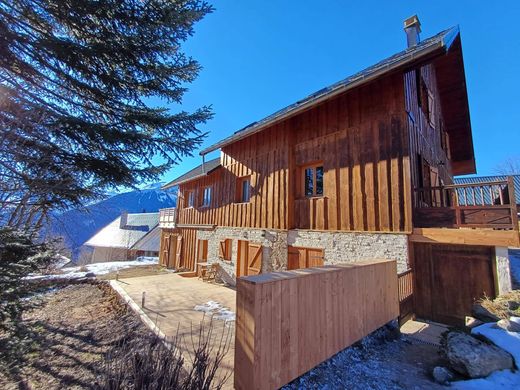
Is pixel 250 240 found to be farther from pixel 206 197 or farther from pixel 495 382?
pixel 495 382

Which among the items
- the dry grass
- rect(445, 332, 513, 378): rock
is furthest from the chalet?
rect(445, 332, 513, 378): rock

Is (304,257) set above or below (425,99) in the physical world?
below

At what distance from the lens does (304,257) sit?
7.62 m

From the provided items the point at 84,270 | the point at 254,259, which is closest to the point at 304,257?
the point at 254,259

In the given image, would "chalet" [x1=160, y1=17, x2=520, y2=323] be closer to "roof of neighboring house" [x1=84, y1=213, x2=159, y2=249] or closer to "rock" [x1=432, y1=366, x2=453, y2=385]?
"rock" [x1=432, y1=366, x2=453, y2=385]

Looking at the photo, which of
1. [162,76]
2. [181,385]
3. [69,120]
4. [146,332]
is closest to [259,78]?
[162,76]

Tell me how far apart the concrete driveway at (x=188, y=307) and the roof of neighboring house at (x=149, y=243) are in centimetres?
1947

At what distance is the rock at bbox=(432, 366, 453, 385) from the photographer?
3.71 meters

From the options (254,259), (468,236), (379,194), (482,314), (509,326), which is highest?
(379,194)

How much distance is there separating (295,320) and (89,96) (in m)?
5.97

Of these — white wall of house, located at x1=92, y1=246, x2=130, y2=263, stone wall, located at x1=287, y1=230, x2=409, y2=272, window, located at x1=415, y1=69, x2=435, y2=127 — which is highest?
window, located at x1=415, y1=69, x2=435, y2=127

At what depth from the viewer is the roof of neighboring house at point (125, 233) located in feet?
104

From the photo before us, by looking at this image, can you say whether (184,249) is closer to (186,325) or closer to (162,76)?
(186,325)

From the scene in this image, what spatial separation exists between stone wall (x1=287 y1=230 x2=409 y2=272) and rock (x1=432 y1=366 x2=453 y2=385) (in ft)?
7.06
